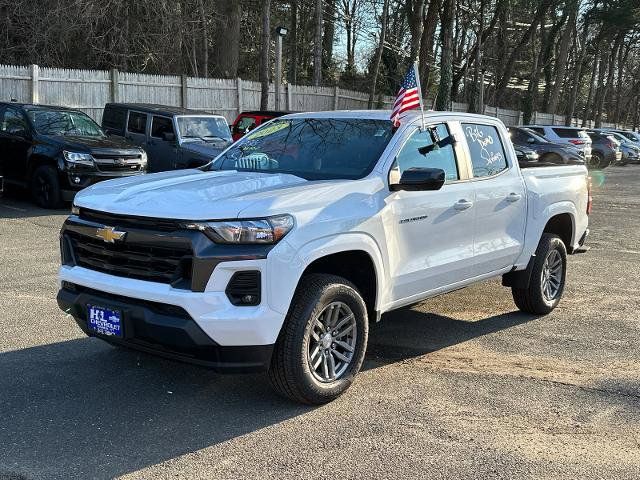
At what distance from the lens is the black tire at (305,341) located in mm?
4090

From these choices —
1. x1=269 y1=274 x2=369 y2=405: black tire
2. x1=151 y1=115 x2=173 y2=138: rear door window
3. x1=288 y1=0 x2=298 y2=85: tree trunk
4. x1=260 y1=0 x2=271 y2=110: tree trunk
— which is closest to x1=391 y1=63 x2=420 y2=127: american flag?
x1=269 y1=274 x2=369 y2=405: black tire

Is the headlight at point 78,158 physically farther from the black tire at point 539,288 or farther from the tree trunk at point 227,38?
the tree trunk at point 227,38

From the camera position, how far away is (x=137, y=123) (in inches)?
592

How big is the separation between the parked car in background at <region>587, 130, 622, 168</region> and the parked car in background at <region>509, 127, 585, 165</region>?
5.68 metres

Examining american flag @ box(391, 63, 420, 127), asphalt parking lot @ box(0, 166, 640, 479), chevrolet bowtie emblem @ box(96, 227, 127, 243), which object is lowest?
asphalt parking lot @ box(0, 166, 640, 479)

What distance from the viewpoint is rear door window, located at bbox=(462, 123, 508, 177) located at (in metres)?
5.82

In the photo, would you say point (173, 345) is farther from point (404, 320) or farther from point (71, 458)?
point (404, 320)

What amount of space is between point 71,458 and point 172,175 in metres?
2.18

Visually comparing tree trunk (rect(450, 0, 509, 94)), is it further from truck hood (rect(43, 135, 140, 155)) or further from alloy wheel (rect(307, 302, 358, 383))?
alloy wheel (rect(307, 302, 358, 383))

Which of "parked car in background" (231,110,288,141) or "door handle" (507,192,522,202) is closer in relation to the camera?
"door handle" (507,192,522,202)

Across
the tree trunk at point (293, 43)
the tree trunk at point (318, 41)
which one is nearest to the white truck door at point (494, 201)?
the tree trunk at point (318, 41)

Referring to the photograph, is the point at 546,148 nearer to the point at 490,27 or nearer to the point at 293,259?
the point at 490,27

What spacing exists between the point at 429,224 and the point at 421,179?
528mm

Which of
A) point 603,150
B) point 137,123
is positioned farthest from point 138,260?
point 603,150
